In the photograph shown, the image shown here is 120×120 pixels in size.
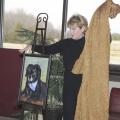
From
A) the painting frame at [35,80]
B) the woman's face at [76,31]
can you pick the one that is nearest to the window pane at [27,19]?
the painting frame at [35,80]

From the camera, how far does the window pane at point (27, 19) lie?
188 inches

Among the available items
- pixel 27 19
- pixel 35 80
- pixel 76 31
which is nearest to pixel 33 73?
pixel 35 80

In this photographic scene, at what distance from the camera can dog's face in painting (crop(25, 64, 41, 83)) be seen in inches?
147

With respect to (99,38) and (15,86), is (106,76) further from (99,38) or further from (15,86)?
(15,86)

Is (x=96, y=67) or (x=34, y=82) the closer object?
(x=96, y=67)

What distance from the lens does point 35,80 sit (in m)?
3.75

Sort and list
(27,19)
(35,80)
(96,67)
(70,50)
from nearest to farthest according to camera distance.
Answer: (96,67) → (70,50) → (35,80) → (27,19)

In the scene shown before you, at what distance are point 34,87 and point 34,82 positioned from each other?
0.06 meters

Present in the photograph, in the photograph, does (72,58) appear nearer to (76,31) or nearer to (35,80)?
(76,31)

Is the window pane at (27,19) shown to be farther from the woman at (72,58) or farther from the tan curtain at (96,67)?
the tan curtain at (96,67)

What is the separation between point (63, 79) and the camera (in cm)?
387

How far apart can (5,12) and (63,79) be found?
174 cm

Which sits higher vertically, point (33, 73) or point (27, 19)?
point (27, 19)

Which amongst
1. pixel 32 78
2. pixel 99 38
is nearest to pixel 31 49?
pixel 32 78
